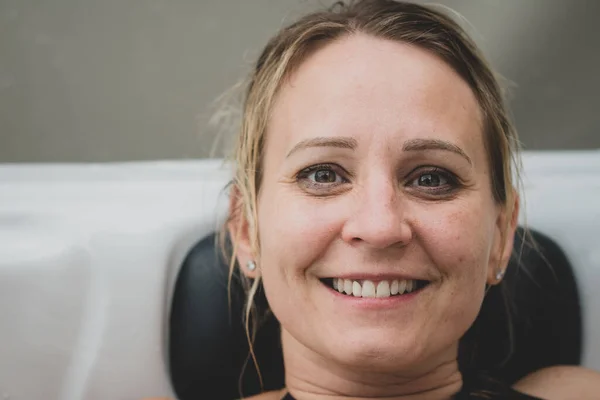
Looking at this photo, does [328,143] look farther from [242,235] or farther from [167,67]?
[167,67]

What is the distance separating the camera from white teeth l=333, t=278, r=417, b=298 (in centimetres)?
83

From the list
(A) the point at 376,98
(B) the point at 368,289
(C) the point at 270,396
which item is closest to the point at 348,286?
(B) the point at 368,289

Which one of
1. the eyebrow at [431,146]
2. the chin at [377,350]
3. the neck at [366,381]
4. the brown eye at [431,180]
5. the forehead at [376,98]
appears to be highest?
the forehead at [376,98]

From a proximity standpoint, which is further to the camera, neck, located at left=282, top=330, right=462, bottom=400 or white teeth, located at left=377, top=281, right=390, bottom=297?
neck, located at left=282, top=330, right=462, bottom=400

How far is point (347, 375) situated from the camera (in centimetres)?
97

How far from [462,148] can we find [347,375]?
38 cm

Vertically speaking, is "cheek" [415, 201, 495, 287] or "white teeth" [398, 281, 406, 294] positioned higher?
"cheek" [415, 201, 495, 287]

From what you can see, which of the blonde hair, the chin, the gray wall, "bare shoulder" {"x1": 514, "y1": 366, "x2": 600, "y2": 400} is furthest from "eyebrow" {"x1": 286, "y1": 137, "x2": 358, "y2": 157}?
the gray wall

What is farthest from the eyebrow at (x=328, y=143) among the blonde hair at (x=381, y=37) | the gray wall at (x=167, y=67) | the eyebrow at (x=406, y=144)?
the gray wall at (x=167, y=67)

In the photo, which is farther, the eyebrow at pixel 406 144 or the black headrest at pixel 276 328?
the black headrest at pixel 276 328

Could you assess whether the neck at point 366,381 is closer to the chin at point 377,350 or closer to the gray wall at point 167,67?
the chin at point 377,350

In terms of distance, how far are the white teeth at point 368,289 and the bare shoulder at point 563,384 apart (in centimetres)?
43

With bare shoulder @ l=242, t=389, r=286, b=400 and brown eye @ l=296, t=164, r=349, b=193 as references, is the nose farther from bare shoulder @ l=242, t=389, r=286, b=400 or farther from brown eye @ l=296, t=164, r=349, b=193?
bare shoulder @ l=242, t=389, r=286, b=400

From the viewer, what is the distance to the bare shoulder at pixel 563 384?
1042 millimetres
